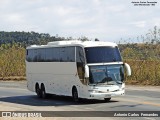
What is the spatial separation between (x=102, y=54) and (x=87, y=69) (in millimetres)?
1401

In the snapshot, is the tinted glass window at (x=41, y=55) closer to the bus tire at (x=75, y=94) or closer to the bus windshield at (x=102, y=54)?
the bus tire at (x=75, y=94)

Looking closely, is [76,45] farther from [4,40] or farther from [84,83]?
[4,40]

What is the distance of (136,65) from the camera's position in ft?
154

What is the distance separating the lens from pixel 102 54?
26188mm

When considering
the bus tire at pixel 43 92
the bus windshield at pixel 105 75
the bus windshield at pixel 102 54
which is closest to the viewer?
the bus windshield at pixel 105 75

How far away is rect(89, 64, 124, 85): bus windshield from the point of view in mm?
25578

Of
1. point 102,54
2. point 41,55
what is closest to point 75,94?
point 102,54

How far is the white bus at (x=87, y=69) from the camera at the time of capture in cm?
2559

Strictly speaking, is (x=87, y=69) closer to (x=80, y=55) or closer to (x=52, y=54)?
(x=80, y=55)

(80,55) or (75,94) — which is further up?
(80,55)

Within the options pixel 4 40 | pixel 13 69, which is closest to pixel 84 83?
pixel 13 69

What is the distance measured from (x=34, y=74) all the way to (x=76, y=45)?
727 cm

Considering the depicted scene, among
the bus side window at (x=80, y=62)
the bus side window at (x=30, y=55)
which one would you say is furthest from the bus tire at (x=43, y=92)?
the bus side window at (x=80, y=62)

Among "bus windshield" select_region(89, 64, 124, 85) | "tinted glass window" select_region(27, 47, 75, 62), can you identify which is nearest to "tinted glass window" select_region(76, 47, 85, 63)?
"tinted glass window" select_region(27, 47, 75, 62)
